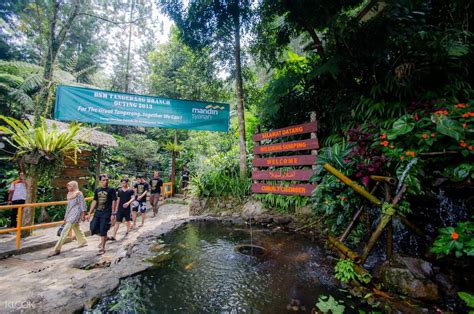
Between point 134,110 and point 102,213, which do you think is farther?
point 134,110

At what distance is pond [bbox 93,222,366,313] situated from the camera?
2562mm

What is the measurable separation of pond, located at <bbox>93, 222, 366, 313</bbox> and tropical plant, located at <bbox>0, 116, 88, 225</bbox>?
369 centimetres

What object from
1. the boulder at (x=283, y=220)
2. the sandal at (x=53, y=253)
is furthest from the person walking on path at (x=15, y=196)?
the boulder at (x=283, y=220)

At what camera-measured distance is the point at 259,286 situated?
2971 millimetres

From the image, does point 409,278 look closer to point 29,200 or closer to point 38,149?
point 38,149

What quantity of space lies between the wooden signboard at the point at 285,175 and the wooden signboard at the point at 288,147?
566mm

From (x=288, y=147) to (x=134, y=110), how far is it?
470cm

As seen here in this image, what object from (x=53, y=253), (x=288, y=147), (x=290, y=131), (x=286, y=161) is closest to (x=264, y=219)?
(x=286, y=161)

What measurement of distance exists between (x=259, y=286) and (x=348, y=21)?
536cm

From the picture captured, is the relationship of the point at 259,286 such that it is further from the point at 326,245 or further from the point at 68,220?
the point at 68,220

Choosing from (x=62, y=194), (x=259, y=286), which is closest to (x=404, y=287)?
(x=259, y=286)

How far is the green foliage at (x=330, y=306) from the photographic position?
2400 mm

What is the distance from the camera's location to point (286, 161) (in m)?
6.09

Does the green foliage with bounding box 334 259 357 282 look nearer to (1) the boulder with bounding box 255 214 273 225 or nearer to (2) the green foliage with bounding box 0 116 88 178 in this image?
(1) the boulder with bounding box 255 214 273 225
